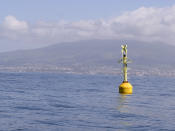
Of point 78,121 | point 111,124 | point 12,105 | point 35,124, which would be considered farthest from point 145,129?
point 12,105

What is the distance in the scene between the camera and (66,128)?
27312 mm

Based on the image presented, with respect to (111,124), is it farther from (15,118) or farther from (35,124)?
(15,118)

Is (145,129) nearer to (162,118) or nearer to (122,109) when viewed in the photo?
(162,118)

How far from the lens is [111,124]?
96.2ft

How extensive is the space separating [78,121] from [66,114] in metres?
4.10

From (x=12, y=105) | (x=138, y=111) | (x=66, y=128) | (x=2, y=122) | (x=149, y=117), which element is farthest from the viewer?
(x=12, y=105)

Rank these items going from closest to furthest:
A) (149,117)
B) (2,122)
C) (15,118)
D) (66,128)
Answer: (66,128), (2,122), (15,118), (149,117)

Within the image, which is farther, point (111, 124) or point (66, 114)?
point (66, 114)

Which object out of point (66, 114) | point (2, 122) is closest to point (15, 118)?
point (2, 122)

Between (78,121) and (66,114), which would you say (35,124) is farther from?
(66,114)

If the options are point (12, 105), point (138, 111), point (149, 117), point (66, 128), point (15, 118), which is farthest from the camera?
point (12, 105)

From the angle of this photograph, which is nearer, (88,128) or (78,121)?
(88,128)

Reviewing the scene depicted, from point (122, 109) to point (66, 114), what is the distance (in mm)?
7566

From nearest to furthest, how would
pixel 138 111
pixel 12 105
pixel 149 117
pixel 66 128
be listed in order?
pixel 66 128 < pixel 149 117 < pixel 138 111 < pixel 12 105
